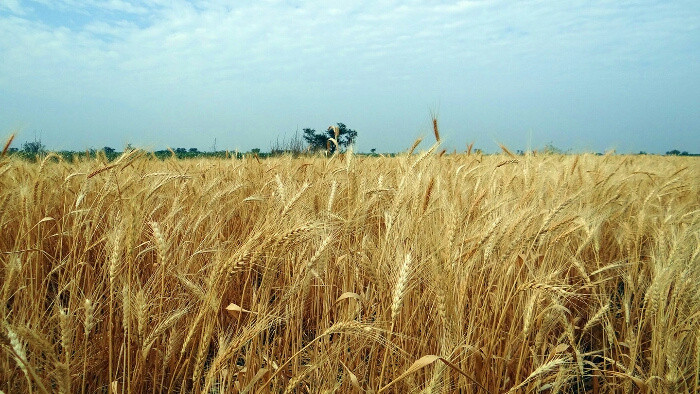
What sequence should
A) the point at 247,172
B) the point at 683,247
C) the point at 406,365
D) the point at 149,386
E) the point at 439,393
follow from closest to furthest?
1. the point at 439,393
2. the point at 406,365
3. the point at 149,386
4. the point at 683,247
5. the point at 247,172

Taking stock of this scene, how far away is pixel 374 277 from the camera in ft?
5.04

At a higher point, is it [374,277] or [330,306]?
[374,277]

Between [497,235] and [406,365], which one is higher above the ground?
[497,235]

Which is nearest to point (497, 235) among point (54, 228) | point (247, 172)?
point (54, 228)

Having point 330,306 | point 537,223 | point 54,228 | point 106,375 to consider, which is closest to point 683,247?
point 537,223

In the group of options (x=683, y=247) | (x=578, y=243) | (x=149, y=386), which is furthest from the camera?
(x=578, y=243)

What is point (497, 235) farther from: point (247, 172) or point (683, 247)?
point (247, 172)

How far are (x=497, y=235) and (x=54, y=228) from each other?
7.61 ft

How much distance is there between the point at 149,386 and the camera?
55.6 inches

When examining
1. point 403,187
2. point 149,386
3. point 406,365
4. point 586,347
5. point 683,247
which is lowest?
point 586,347

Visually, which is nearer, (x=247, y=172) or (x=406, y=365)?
(x=406, y=365)

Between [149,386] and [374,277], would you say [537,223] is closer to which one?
[374,277]

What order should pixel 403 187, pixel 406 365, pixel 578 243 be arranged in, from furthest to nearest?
pixel 578 243 → pixel 403 187 → pixel 406 365

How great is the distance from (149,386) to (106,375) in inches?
Answer: 8.0
